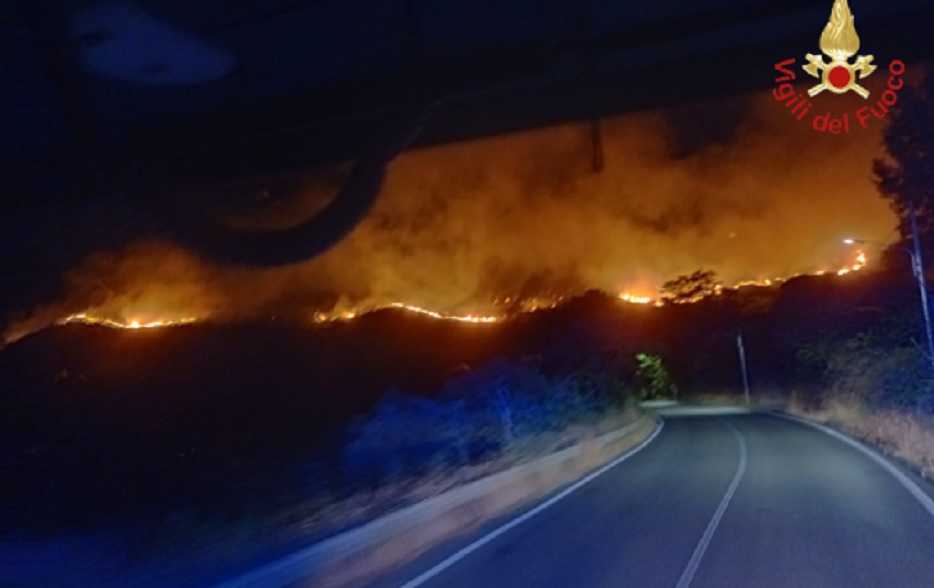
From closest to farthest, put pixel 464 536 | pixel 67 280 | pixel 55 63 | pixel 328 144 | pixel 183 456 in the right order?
pixel 55 63 < pixel 328 144 < pixel 464 536 < pixel 67 280 < pixel 183 456

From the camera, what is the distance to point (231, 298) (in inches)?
848

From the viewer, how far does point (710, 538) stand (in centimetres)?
1262

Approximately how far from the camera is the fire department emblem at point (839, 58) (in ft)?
28.9

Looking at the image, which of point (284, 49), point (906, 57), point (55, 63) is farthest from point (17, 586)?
point (906, 57)

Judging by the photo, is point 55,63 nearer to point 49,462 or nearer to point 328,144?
point 328,144

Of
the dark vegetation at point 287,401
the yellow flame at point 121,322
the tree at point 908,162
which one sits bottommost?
A: the dark vegetation at point 287,401

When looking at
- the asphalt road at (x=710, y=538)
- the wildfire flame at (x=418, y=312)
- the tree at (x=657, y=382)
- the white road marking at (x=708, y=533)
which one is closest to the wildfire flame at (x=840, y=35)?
the asphalt road at (x=710, y=538)

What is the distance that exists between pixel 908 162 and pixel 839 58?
92.0 feet

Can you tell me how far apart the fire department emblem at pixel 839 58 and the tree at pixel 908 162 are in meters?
20.7

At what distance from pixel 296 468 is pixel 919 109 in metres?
19.4

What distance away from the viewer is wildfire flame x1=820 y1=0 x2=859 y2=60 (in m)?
8.72

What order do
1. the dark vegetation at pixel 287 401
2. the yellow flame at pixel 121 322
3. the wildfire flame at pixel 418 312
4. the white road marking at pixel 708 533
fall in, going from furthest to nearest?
the wildfire flame at pixel 418 312, the yellow flame at pixel 121 322, the dark vegetation at pixel 287 401, the white road marking at pixel 708 533

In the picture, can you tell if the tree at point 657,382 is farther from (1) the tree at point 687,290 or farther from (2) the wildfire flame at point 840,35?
(2) the wildfire flame at point 840,35

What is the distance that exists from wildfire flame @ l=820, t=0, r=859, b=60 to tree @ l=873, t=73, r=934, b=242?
70.0ft
